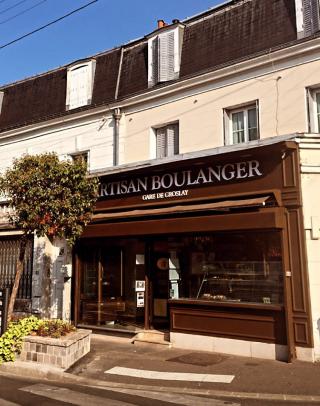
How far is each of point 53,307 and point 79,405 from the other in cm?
770

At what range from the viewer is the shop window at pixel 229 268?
9867 millimetres

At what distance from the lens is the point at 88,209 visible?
11.4 meters

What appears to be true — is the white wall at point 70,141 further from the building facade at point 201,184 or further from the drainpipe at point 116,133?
the drainpipe at point 116,133

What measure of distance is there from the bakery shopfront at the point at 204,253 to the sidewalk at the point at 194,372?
58 cm

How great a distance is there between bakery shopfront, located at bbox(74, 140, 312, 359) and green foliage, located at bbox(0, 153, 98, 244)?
164 centimetres

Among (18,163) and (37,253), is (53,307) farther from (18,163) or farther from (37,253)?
(18,163)

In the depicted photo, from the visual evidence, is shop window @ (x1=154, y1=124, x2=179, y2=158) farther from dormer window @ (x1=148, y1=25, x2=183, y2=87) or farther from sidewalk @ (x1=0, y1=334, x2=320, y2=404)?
sidewalk @ (x1=0, y1=334, x2=320, y2=404)

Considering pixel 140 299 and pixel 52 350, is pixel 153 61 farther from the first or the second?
pixel 52 350

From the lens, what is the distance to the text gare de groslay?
10.2m

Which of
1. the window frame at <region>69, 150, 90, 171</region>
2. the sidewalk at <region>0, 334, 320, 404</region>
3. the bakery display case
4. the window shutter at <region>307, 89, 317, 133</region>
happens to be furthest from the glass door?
the window shutter at <region>307, 89, 317, 133</region>

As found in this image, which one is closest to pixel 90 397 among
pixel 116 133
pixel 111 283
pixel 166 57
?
pixel 111 283

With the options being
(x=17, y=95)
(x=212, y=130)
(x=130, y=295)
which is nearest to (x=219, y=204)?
(x=212, y=130)

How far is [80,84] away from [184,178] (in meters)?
6.15

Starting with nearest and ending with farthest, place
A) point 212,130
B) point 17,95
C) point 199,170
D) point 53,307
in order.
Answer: point 199,170
point 212,130
point 53,307
point 17,95
